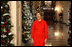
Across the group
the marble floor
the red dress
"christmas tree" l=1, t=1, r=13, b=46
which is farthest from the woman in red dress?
the marble floor

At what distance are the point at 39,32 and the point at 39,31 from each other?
1.4 inches

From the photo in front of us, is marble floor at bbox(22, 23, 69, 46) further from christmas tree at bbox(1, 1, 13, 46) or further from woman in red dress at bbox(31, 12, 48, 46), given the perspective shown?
woman in red dress at bbox(31, 12, 48, 46)

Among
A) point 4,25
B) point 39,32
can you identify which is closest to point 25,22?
point 4,25

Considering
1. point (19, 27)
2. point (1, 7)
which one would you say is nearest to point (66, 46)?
point (19, 27)

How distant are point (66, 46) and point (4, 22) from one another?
3.50m

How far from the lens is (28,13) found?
902 centimetres

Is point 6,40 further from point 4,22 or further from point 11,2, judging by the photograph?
point 11,2

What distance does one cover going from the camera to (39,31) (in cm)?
506

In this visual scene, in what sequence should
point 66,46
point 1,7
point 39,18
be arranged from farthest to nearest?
1. point 66,46
2. point 1,7
3. point 39,18

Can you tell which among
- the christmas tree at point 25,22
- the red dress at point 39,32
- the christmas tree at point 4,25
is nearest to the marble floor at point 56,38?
the christmas tree at point 25,22

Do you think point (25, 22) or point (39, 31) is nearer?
point (39, 31)

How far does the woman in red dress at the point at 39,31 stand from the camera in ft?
16.5

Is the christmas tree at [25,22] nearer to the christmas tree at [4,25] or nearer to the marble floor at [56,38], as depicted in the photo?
the marble floor at [56,38]

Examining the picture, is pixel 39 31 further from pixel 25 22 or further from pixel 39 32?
pixel 25 22
